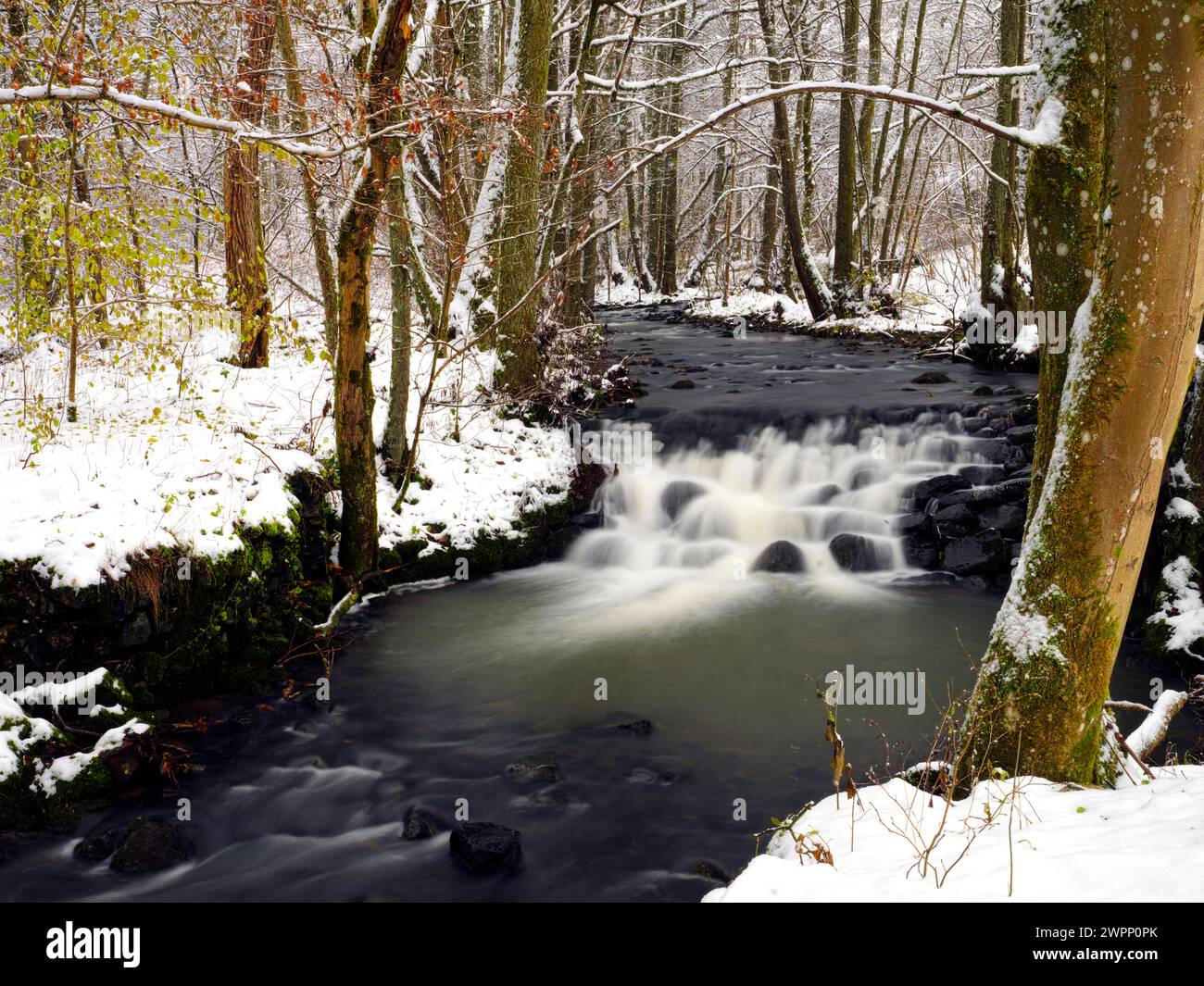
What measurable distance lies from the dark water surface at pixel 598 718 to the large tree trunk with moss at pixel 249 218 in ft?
12.2

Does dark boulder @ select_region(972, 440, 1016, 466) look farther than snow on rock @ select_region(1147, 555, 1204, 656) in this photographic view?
Yes

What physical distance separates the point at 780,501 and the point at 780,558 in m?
1.25

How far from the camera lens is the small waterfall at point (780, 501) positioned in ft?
32.0

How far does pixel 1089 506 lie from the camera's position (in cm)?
364

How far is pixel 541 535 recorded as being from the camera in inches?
400

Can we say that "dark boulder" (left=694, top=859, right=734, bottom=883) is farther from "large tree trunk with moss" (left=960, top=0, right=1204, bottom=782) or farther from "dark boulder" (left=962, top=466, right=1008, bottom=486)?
"dark boulder" (left=962, top=466, right=1008, bottom=486)

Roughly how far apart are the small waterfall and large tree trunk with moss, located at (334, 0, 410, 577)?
2.91m

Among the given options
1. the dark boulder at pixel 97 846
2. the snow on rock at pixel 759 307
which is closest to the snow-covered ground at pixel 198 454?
the dark boulder at pixel 97 846

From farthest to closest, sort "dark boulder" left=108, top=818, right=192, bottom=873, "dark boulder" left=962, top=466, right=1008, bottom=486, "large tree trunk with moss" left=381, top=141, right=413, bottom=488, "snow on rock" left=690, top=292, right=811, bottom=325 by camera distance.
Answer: "snow on rock" left=690, top=292, right=811, bottom=325 < "dark boulder" left=962, top=466, right=1008, bottom=486 < "large tree trunk with moss" left=381, top=141, right=413, bottom=488 < "dark boulder" left=108, top=818, right=192, bottom=873

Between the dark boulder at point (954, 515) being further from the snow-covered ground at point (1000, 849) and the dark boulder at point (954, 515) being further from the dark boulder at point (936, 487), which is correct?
the snow-covered ground at point (1000, 849)

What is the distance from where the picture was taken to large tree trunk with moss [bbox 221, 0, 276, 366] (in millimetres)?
8969

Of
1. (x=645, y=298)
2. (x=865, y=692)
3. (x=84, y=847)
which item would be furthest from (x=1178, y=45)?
(x=645, y=298)

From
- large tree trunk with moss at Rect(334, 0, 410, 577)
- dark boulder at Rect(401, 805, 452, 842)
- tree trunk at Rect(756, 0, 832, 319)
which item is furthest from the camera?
tree trunk at Rect(756, 0, 832, 319)

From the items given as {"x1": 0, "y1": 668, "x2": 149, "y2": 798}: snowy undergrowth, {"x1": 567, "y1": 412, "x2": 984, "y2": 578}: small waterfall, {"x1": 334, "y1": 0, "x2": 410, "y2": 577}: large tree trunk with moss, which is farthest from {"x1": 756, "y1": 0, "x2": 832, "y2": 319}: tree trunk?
{"x1": 0, "y1": 668, "x2": 149, "y2": 798}: snowy undergrowth
